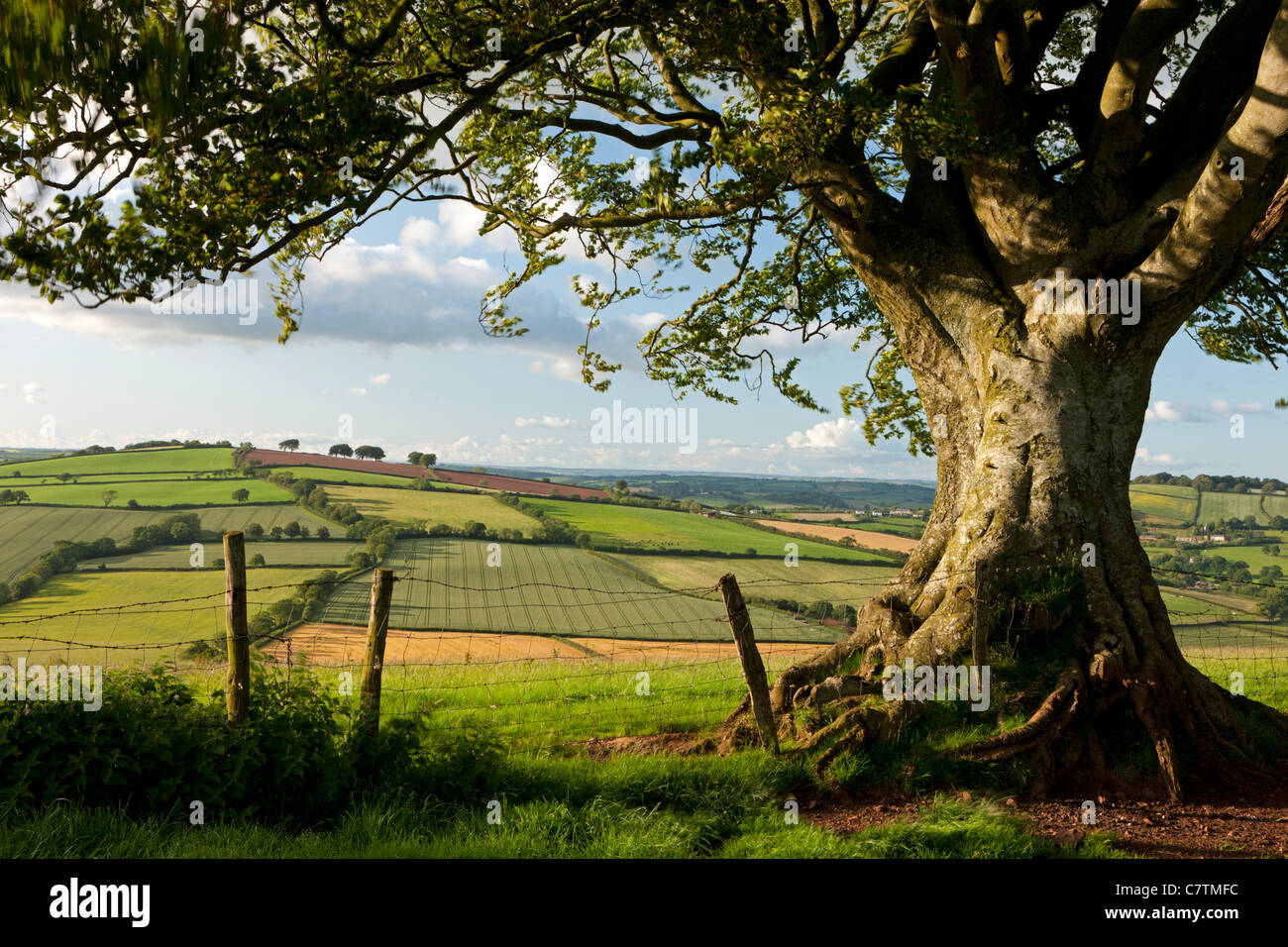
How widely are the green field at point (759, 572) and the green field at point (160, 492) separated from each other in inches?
1353

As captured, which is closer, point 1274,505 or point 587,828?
point 587,828

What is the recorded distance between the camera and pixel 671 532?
6606cm

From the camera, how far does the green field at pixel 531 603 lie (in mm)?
40656

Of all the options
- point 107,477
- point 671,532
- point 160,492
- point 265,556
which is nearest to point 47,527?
point 160,492

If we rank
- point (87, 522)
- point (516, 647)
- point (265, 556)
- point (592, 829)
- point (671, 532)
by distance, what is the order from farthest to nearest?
1. point (671, 532)
2. point (87, 522)
3. point (265, 556)
4. point (516, 647)
5. point (592, 829)

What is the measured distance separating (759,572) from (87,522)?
5244cm

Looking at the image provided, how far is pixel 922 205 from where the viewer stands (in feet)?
35.7

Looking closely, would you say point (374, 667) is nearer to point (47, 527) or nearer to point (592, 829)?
point (592, 829)

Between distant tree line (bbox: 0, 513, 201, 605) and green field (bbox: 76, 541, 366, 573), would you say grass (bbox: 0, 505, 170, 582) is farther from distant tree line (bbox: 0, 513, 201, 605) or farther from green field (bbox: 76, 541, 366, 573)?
green field (bbox: 76, 541, 366, 573)

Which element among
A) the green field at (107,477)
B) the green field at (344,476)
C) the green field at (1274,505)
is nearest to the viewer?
the green field at (1274,505)

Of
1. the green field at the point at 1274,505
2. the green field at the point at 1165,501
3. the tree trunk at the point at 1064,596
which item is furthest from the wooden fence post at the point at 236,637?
the green field at the point at 1274,505

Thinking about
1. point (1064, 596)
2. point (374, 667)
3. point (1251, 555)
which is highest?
point (1064, 596)

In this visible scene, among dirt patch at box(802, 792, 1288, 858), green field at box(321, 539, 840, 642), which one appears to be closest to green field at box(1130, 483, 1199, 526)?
green field at box(321, 539, 840, 642)

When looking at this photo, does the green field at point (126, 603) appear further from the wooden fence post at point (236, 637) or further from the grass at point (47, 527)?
the wooden fence post at point (236, 637)
